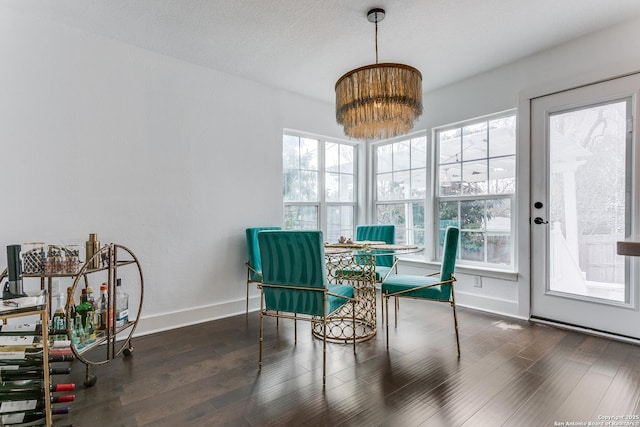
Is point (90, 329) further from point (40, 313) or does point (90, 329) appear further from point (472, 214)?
point (472, 214)

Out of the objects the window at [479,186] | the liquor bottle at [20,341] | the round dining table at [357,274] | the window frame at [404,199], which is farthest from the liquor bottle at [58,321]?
the window at [479,186]

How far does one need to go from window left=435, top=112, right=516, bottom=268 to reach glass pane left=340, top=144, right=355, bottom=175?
1.27 metres

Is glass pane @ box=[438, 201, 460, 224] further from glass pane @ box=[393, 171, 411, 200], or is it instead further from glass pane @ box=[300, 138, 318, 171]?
glass pane @ box=[300, 138, 318, 171]

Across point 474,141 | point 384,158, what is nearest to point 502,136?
point 474,141

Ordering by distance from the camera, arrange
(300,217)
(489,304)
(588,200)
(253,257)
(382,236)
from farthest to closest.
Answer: (300,217) → (382,236) → (489,304) → (253,257) → (588,200)

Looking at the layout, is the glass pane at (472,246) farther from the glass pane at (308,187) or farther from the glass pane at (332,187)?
the glass pane at (308,187)

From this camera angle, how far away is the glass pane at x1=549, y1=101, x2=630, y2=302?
2656mm

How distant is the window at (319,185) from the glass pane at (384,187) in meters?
0.37

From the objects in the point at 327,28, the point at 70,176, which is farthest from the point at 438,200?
the point at 70,176

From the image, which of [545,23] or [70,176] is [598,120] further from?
[70,176]

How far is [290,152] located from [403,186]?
1.64 meters

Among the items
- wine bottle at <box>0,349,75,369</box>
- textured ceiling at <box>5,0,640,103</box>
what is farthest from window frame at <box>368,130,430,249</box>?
wine bottle at <box>0,349,75,369</box>

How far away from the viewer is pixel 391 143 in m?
4.56

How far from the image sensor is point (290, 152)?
4094 millimetres
